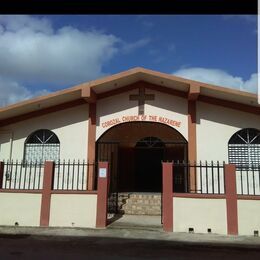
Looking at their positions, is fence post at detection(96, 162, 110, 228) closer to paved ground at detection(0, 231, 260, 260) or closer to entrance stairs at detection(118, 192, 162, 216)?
paved ground at detection(0, 231, 260, 260)

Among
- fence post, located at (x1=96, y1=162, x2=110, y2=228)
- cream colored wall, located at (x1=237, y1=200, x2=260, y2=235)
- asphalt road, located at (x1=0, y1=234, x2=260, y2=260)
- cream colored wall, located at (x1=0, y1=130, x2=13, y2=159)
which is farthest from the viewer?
cream colored wall, located at (x1=0, y1=130, x2=13, y2=159)

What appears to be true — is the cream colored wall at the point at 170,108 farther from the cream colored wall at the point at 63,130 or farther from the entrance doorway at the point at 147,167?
the entrance doorway at the point at 147,167

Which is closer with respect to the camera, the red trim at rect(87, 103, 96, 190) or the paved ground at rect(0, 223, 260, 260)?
the paved ground at rect(0, 223, 260, 260)

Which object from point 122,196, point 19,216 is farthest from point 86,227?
point 122,196

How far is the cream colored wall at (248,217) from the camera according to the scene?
9617 millimetres

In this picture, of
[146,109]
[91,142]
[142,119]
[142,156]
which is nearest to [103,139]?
[91,142]


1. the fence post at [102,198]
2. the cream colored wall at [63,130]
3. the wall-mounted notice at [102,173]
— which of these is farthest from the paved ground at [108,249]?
the cream colored wall at [63,130]

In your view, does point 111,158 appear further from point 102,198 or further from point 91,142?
point 102,198

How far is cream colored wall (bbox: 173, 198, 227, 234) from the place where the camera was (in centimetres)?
974

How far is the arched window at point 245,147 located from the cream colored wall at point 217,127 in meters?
0.17

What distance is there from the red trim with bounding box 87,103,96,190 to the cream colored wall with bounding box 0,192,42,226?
252 centimetres

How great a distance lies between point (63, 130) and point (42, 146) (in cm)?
100

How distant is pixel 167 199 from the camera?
998 centimetres

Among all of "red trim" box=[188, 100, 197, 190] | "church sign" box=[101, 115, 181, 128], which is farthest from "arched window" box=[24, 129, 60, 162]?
"red trim" box=[188, 100, 197, 190]
